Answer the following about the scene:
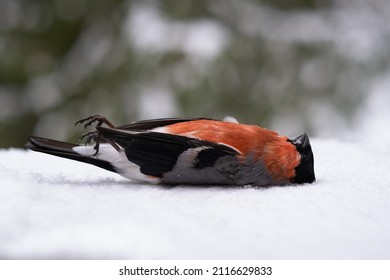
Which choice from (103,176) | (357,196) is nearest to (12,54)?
(103,176)

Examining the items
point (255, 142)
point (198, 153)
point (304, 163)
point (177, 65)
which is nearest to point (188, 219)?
point (198, 153)

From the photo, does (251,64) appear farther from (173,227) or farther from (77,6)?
(173,227)

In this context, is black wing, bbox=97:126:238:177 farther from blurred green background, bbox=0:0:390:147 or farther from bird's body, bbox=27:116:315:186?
blurred green background, bbox=0:0:390:147

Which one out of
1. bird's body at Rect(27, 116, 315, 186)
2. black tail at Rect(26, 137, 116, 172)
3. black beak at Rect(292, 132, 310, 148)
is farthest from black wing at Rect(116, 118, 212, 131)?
black beak at Rect(292, 132, 310, 148)

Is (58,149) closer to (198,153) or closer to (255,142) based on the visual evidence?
(198,153)

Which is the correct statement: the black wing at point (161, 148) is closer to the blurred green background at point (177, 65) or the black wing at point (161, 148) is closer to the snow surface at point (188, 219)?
the snow surface at point (188, 219)

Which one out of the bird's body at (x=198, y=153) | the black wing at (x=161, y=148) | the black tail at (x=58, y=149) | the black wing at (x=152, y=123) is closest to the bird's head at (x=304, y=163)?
the bird's body at (x=198, y=153)
